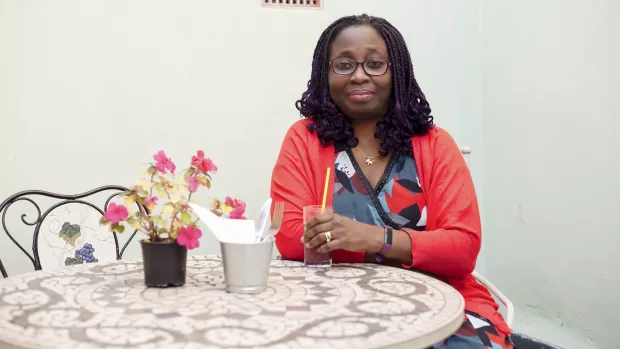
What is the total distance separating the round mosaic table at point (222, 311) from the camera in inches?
38.2

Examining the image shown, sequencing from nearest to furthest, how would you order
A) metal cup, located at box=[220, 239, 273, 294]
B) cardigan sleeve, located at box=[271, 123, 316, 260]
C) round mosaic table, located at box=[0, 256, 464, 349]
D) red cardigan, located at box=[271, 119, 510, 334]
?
round mosaic table, located at box=[0, 256, 464, 349]
metal cup, located at box=[220, 239, 273, 294]
red cardigan, located at box=[271, 119, 510, 334]
cardigan sleeve, located at box=[271, 123, 316, 260]

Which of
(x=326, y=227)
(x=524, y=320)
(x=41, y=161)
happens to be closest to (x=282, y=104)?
(x=41, y=161)

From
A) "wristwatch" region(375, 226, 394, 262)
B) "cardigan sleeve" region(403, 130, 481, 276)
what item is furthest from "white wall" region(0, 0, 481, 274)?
"wristwatch" region(375, 226, 394, 262)

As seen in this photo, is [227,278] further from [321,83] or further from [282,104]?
[282,104]

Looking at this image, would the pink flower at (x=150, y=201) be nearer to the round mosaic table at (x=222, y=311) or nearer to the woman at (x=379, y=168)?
the round mosaic table at (x=222, y=311)

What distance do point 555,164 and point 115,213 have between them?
184 centimetres

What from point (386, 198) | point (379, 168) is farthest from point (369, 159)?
point (386, 198)

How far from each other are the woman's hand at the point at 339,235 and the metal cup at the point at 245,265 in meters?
0.33

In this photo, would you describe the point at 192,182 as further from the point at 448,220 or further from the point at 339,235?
the point at 448,220

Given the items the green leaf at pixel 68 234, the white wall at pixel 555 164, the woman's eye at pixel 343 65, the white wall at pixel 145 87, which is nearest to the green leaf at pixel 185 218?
the woman's eye at pixel 343 65

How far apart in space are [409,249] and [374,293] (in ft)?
1.34

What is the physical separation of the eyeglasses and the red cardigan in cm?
22

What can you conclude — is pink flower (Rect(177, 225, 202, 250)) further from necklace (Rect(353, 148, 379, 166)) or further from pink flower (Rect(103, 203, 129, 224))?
necklace (Rect(353, 148, 379, 166))

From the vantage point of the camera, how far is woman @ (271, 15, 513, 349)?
1703mm
